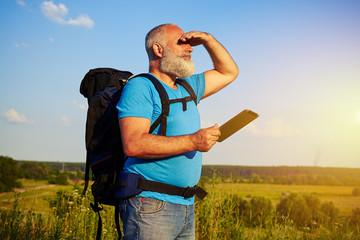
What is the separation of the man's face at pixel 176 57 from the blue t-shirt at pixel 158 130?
27 cm

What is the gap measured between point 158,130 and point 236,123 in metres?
0.62

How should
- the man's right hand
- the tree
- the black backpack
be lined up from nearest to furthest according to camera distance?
the man's right hand → the black backpack → the tree

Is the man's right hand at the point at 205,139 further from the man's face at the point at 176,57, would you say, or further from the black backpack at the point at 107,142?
the man's face at the point at 176,57

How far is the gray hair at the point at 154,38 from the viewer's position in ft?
9.55

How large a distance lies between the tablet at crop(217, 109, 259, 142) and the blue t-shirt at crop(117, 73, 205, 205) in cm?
28

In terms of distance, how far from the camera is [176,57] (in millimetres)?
2877

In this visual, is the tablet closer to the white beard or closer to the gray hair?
the white beard

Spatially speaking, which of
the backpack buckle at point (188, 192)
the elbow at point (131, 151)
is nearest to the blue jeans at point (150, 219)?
the backpack buckle at point (188, 192)

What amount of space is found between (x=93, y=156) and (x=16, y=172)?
141 feet

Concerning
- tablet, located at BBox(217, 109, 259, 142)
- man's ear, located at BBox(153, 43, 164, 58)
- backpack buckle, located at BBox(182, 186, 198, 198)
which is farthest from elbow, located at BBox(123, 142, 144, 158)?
man's ear, located at BBox(153, 43, 164, 58)

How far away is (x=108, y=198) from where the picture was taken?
2.65m

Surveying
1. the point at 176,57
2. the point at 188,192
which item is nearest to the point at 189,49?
the point at 176,57

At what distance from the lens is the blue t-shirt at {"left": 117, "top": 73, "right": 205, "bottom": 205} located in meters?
2.45

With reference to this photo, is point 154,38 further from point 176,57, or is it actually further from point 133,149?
point 133,149
